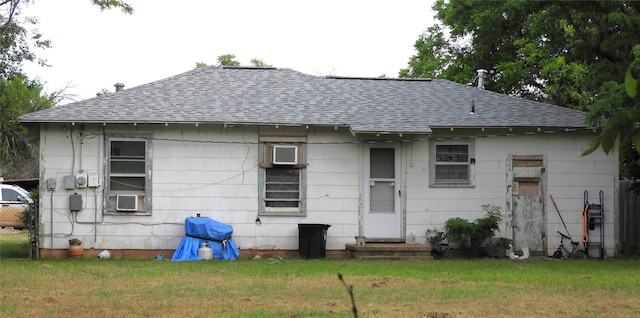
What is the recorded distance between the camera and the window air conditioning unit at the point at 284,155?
17.6m

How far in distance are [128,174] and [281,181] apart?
314cm

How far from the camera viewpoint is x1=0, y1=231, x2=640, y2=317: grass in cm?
991

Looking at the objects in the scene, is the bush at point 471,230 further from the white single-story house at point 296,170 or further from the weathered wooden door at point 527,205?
the weathered wooden door at point 527,205

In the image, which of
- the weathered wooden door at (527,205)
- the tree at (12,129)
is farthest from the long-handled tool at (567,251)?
the tree at (12,129)

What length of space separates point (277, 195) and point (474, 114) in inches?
183

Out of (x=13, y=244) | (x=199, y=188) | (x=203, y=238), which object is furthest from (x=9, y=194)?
(x=203, y=238)

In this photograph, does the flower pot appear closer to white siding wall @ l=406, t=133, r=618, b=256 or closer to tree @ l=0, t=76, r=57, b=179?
white siding wall @ l=406, t=133, r=618, b=256

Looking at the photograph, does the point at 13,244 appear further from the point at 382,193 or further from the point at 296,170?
the point at 382,193

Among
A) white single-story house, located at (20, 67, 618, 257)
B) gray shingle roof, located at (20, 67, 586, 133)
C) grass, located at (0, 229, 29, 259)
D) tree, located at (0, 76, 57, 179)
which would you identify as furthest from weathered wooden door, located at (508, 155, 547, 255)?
tree, located at (0, 76, 57, 179)

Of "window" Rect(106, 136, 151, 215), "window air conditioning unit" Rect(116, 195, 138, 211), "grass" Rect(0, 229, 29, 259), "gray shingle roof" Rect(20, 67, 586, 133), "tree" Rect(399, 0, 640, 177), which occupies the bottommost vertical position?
"grass" Rect(0, 229, 29, 259)

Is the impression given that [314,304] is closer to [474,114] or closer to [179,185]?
[179,185]

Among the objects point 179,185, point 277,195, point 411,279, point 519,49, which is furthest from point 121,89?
point 519,49

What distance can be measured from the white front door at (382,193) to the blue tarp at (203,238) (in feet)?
9.69

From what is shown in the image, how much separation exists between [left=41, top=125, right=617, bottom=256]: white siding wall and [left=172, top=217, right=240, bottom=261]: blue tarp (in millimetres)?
447
